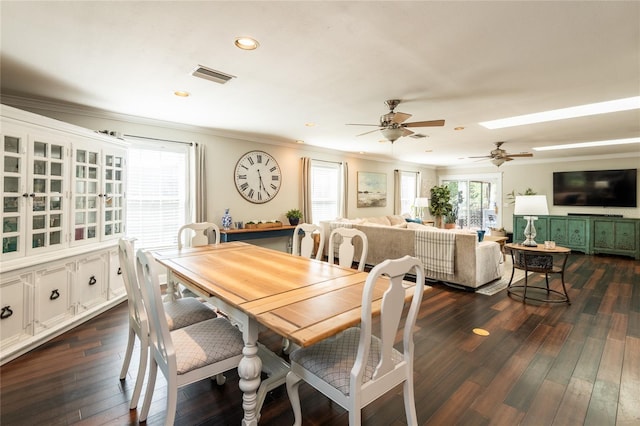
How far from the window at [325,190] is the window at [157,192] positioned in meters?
2.75

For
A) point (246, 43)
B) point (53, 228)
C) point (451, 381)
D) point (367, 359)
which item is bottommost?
point (451, 381)

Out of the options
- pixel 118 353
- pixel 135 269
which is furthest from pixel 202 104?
pixel 118 353

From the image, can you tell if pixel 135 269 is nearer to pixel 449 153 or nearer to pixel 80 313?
pixel 80 313

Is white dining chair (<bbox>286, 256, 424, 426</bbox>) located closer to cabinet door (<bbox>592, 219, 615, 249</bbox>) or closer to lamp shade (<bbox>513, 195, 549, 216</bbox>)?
lamp shade (<bbox>513, 195, 549, 216</bbox>)

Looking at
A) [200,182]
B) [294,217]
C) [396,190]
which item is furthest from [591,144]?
[200,182]

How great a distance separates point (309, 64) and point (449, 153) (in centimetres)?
563

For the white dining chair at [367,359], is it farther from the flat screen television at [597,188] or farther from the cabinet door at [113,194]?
the flat screen television at [597,188]

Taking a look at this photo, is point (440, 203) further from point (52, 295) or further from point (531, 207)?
point (52, 295)

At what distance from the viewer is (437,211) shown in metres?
9.31

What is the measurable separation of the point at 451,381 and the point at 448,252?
8.07ft

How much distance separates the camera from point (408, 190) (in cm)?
920

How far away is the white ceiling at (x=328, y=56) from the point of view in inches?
71.5

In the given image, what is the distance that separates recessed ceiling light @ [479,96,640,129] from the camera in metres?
3.53

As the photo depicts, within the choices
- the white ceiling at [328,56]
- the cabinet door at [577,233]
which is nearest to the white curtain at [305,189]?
the white ceiling at [328,56]
